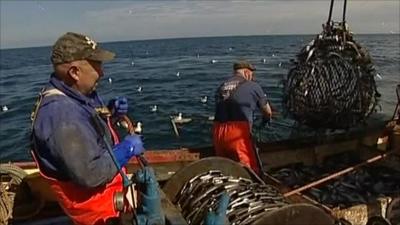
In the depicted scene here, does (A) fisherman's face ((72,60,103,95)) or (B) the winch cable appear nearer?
(A) fisherman's face ((72,60,103,95))

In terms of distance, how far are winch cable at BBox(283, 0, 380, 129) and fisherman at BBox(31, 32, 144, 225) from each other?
177 inches

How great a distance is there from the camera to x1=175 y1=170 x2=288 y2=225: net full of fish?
11.5ft

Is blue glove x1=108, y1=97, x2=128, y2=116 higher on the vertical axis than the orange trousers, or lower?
higher

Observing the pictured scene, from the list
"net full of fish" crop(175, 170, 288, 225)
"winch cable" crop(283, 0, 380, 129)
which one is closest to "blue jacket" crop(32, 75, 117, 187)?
"net full of fish" crop(175, 170, 288, 225)

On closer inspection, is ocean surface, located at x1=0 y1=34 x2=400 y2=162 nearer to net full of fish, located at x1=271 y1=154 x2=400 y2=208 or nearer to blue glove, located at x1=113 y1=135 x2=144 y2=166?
net full of fish, located at x1=271 y1=154 x2=400 y2=208

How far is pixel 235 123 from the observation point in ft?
21.4

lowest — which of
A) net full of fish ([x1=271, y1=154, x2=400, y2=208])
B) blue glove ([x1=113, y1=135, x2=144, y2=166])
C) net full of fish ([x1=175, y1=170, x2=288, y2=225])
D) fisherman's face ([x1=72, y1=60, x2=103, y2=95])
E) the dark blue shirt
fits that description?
net full of fish ([x1=271, y1=154, x2=400, y2=208])

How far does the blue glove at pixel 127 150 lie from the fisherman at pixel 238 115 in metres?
3.23

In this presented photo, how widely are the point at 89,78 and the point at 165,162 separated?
11.8ft

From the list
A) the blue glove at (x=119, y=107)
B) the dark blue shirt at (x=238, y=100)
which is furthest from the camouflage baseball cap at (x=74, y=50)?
the dark blue shirt at (x=238, y=100)

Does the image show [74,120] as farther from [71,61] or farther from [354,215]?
[354,215]

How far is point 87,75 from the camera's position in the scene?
329 cm

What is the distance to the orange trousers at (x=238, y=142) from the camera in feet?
21.1

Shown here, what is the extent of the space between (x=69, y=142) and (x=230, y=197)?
4.45 ft
